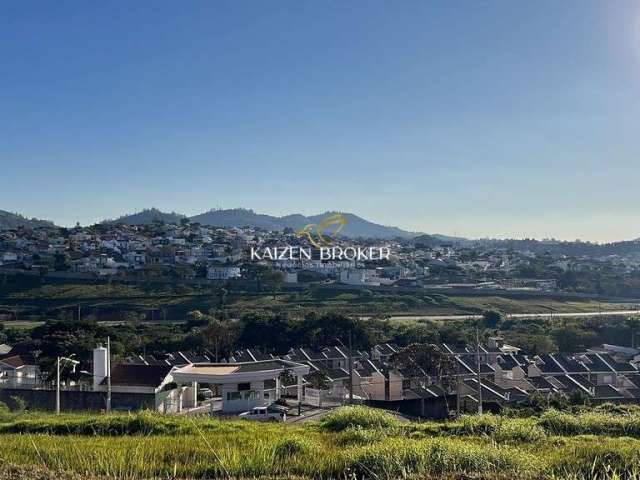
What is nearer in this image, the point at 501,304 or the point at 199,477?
the point at 199,477

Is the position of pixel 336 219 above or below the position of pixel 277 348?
above

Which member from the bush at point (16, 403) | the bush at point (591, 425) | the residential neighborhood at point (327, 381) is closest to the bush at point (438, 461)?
the bush at point (591, 425)

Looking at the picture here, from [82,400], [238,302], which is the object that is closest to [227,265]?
[238,302]

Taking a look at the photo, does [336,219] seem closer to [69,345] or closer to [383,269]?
[383,269]

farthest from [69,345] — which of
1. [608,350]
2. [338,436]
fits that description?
[608,350]

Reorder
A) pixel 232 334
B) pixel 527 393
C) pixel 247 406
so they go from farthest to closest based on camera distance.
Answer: pixel 232 334
pixel 527 393
pixel 247 406

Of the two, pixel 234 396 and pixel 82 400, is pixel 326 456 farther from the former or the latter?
pixel 234 396
